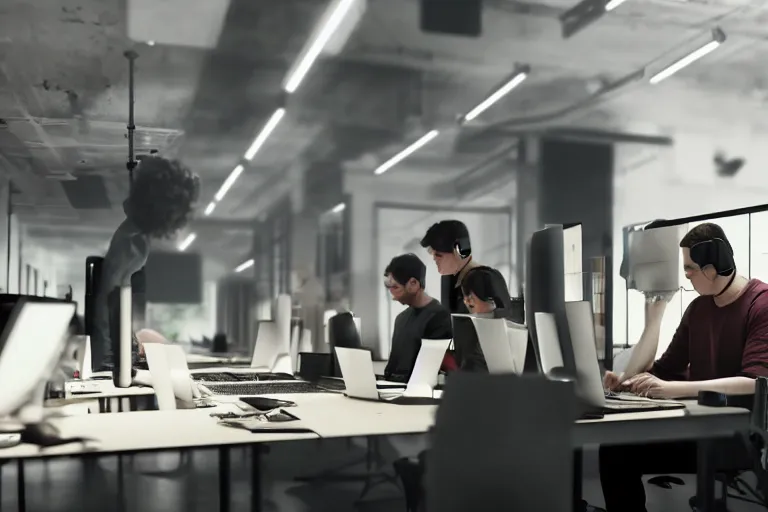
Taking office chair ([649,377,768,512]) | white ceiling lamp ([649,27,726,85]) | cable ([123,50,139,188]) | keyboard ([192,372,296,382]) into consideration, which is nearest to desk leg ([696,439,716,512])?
office chair ([649,377,768,512])

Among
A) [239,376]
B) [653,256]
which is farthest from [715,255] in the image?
[239,376]

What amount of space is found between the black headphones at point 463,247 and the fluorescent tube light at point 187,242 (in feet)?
3.13

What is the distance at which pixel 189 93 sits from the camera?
250 cm

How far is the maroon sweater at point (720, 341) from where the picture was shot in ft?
8.68

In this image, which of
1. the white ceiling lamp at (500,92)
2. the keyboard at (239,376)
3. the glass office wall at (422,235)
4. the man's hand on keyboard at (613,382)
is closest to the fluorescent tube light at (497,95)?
the white ceiling lamp at (500,92)

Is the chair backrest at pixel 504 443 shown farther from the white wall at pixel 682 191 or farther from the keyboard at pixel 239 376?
the white wall at pixel 682 191

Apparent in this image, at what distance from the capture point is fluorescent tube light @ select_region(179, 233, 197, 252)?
249 cm

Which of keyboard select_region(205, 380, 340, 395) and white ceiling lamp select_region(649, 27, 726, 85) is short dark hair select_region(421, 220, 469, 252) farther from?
white ceiling lamp select_region(649, 27, 726, 85)

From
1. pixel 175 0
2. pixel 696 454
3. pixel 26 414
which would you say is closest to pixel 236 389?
pixel 26 414

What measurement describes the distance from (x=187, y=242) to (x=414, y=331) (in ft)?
2.80

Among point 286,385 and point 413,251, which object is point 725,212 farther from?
point 286,385

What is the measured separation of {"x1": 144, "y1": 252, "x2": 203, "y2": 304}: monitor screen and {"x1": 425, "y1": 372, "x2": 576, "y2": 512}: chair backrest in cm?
108

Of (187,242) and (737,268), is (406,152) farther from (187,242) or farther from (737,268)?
(737,268)

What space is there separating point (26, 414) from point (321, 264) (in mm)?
1105
